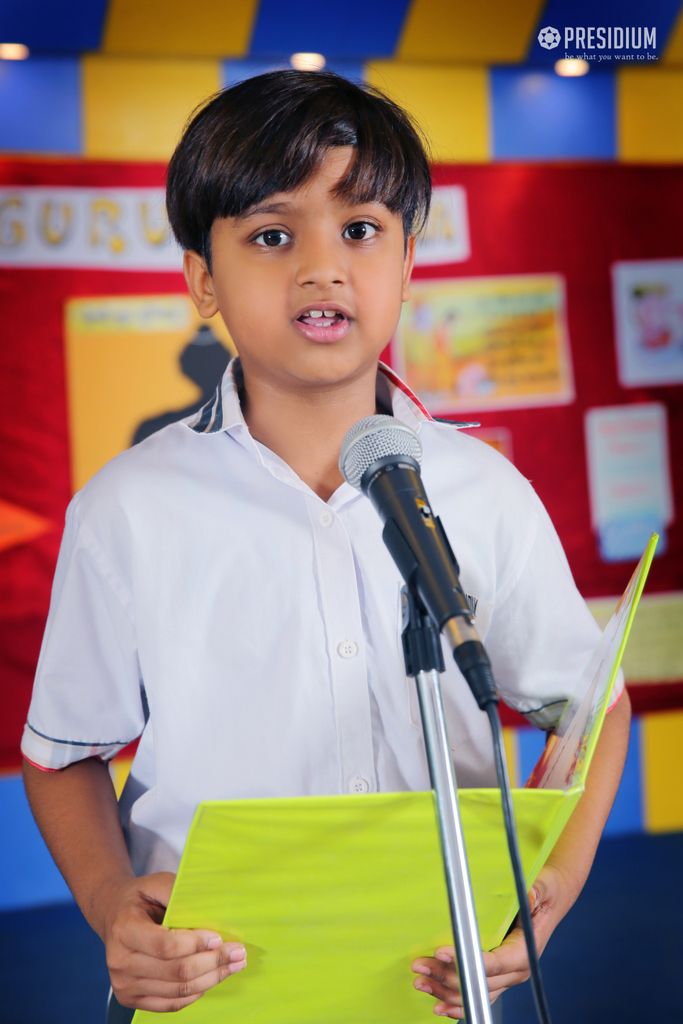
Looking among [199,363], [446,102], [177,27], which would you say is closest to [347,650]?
[199,363]

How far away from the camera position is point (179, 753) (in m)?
0.90

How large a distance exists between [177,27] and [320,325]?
1872mm

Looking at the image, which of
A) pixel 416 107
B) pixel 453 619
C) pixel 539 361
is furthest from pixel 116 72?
pixel 453 619

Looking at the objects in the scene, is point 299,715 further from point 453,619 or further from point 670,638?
point 670,638

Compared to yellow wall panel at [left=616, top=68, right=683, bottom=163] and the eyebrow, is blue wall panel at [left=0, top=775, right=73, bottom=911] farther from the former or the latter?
yellow wall panel at [left=616, top=68, right=683, bottom=163]

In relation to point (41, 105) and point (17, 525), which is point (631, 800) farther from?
point (41, 105)

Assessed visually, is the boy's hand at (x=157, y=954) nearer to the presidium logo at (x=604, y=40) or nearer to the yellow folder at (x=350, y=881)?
the yellow folder at (x=350, y=881)

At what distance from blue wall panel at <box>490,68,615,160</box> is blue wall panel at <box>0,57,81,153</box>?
122 cm

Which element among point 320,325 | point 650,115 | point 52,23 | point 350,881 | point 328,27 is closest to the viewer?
point 350,881

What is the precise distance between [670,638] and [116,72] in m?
2.36

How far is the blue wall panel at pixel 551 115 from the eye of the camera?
264cm

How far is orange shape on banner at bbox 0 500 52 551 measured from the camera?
7.89ft

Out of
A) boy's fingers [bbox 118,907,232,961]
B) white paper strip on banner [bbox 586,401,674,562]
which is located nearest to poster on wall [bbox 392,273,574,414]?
white paper strip on banner [bbox 586,401,674,562]

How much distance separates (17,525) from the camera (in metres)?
2.41
